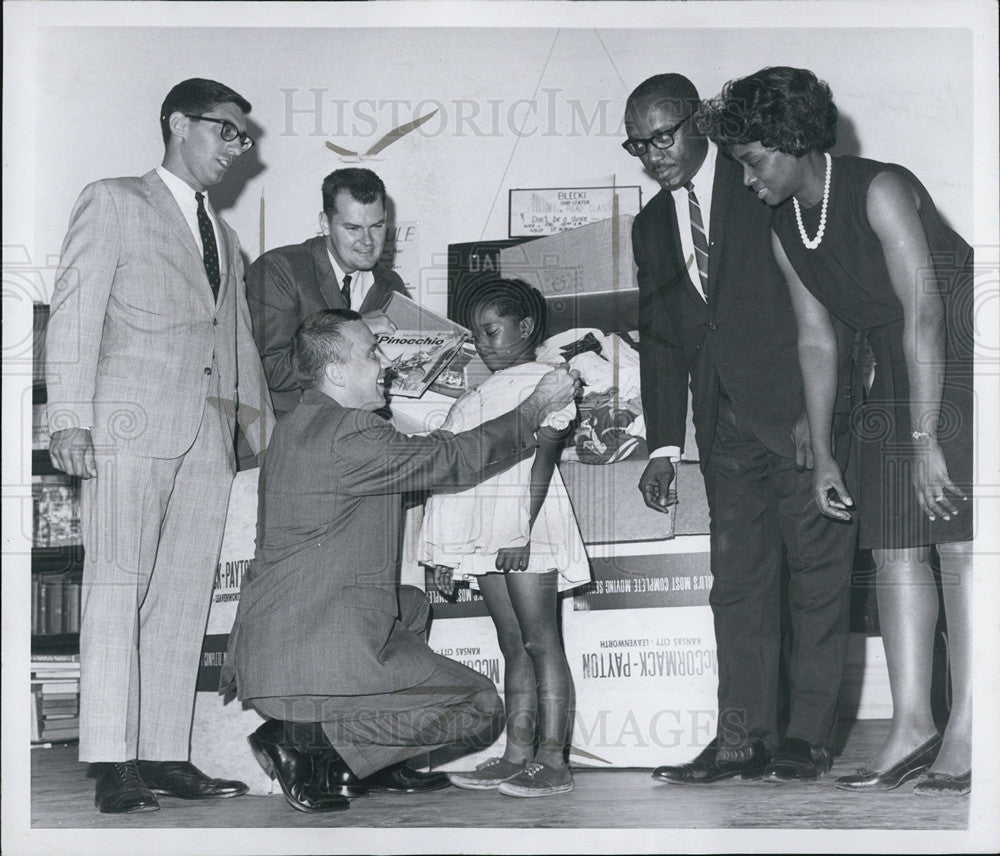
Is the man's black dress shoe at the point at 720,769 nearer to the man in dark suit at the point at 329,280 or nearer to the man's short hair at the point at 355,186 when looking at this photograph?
the man in dark suit at the point at 329,280

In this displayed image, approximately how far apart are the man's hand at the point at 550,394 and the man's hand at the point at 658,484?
0.35 meters

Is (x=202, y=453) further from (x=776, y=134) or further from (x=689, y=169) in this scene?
(x=776, y=134)

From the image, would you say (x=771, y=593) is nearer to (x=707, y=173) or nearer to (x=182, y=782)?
(x=707, y=173)

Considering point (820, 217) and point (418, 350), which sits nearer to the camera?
point (820, 217)

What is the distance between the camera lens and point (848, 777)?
304 centimetres

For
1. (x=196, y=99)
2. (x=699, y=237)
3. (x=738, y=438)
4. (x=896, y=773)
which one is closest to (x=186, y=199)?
(x=196, y=99)

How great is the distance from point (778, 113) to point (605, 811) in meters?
1.86

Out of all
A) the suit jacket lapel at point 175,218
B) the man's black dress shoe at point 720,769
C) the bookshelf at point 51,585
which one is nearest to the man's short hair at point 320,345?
the suit jacket lapel at point 175,218

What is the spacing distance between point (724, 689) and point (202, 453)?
60.7 inches

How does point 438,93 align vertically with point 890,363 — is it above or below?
above

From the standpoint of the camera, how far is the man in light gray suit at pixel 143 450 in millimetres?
3000

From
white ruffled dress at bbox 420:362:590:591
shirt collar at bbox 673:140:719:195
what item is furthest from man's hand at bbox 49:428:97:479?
shirt collar at bbox 673:140:719:195

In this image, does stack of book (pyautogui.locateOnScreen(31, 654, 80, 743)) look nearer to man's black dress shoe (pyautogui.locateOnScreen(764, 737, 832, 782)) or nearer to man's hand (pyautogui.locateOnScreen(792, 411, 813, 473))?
man's black dress shoe (pyautogui.locateOnScreen(764, 737, 832, 782))

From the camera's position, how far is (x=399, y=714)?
2.88m
